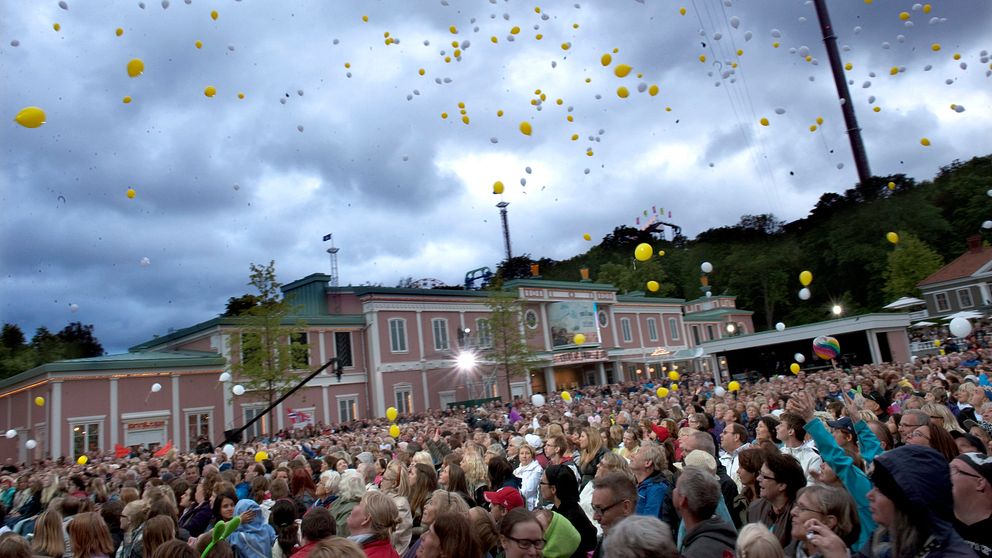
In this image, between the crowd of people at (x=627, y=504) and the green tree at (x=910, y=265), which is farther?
the green tree at (x=910, y=265)

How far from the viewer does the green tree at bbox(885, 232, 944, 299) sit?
58.2 meters

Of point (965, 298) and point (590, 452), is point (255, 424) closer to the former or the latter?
point (590, 452)

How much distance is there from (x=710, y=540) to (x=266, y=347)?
2900 centimetres

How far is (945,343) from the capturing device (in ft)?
102

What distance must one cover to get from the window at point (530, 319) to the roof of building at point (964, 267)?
111 ft

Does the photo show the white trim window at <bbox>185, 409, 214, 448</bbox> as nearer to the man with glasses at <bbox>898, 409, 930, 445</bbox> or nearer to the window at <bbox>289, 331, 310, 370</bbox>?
the window at <bbox>289, 331, 310, 370</bbox>

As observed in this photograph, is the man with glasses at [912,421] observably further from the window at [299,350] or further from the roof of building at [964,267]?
the roof of building at [964,267]

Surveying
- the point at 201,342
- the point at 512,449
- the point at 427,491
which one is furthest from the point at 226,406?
the point at 427,491

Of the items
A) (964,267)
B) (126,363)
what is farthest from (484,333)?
(964,267)

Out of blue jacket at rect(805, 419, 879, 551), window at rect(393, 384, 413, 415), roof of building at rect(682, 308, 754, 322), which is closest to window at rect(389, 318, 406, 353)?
window at rect(393, 384, 413, 415)

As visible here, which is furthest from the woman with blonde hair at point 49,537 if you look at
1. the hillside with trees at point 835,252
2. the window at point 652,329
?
the hillside with trees at point 835,252

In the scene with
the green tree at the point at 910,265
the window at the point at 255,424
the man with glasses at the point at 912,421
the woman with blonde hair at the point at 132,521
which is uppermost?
the green tree at the point at 910,265

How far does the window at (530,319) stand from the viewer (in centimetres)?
4647

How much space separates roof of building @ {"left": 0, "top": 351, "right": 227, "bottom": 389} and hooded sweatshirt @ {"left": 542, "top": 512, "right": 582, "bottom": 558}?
94.0ft
